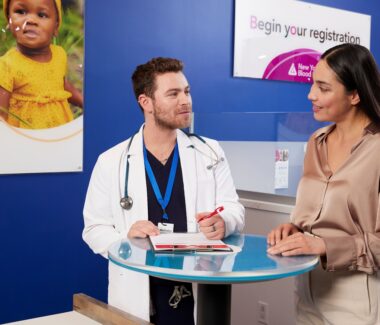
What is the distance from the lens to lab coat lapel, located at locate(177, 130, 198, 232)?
213cm

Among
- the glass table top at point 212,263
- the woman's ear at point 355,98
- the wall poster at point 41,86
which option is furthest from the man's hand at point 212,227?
the wall poster at point 41,86

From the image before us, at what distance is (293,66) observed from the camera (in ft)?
14.1

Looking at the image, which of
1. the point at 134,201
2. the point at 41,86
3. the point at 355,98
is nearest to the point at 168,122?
the point at 134,201

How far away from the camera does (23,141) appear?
3018 mm

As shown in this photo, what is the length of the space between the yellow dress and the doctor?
98 cm

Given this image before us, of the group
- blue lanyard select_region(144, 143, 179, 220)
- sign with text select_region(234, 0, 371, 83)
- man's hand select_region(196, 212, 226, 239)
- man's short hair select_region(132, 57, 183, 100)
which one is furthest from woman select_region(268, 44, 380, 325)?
sign with text select_region(234, 0, 371, 83)

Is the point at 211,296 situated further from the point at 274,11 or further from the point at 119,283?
the point at 274,11

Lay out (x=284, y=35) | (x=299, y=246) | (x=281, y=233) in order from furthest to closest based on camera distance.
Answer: (x=284, y=35)
(x=281, y=233)
(x=299, y=246)

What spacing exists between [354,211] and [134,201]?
818 mm

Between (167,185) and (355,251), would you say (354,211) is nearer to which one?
(355,251)

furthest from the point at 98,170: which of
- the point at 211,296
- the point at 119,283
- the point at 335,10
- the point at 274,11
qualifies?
the point at 335,10

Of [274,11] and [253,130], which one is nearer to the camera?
[253,130]

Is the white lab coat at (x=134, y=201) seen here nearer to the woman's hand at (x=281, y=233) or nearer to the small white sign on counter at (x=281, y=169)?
the woman's hand at (x=281, y=233)

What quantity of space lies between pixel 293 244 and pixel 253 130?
5.02 ft
